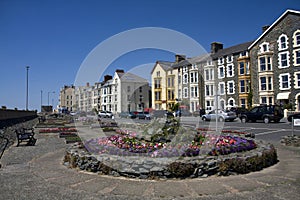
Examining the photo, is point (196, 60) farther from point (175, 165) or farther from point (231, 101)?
point (175, 165)

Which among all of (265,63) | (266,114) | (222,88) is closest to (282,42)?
(265,63)

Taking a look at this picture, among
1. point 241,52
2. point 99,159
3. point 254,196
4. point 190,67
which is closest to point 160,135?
point 99,159

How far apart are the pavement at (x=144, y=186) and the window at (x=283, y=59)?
116 feet

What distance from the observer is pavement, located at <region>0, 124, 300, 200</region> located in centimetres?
527

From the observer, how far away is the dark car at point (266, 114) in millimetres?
25328

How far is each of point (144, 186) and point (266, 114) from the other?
2349 centimetres

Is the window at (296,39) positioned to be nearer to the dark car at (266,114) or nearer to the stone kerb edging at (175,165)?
the dark car at (266,114)

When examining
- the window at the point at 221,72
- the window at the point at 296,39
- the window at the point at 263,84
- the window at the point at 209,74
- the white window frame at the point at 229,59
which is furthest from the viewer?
the window at the point at 209,74

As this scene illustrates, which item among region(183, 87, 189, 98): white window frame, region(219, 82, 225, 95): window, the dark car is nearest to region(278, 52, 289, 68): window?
region(219, 82, 225, 95): window

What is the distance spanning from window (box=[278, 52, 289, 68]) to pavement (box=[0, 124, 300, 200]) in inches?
1396

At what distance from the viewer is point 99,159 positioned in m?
7.05

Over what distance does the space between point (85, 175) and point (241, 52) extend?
4462 cm

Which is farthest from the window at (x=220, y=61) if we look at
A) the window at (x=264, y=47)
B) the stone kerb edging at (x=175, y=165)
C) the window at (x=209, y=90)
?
the stone kerb edging at (x=175, y=165)

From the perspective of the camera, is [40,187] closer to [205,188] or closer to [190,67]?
[205,188]
